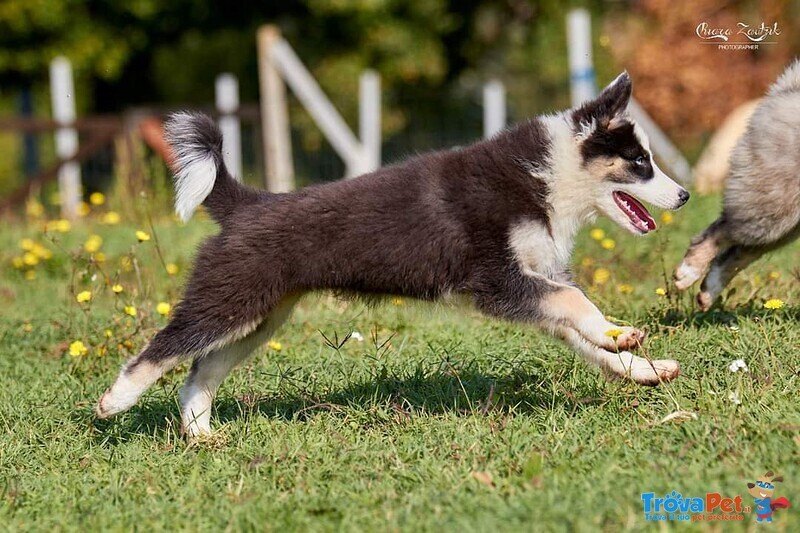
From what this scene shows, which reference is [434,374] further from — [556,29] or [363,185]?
[556,29]

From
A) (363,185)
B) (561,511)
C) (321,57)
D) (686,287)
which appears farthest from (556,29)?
(561,511)

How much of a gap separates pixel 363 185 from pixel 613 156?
1066 millimetres

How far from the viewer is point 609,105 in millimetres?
4500

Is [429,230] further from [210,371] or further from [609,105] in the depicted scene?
[210,371]

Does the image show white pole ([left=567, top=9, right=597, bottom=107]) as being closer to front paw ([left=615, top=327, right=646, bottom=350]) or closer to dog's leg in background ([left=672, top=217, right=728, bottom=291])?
dog's leg in background ([left=672, top=217, right=728, bottom=291])

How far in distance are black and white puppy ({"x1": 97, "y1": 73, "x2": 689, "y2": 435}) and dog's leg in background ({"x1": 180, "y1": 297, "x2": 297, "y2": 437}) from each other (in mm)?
38

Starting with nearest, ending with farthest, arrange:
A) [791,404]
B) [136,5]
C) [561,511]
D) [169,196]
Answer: [561,511] → [791,404] → [169,196] → [136,5]

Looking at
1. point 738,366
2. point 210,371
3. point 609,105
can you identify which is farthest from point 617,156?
point 210,371

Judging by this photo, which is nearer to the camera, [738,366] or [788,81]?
[738,366]

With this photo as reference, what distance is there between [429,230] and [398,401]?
80 centimetres

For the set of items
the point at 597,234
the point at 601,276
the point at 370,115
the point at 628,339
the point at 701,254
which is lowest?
the point at 370,115

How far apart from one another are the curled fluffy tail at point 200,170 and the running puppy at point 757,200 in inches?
96.7

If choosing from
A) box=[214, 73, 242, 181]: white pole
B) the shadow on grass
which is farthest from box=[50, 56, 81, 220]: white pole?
the shadow on grass

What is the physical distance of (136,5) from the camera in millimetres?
15648
